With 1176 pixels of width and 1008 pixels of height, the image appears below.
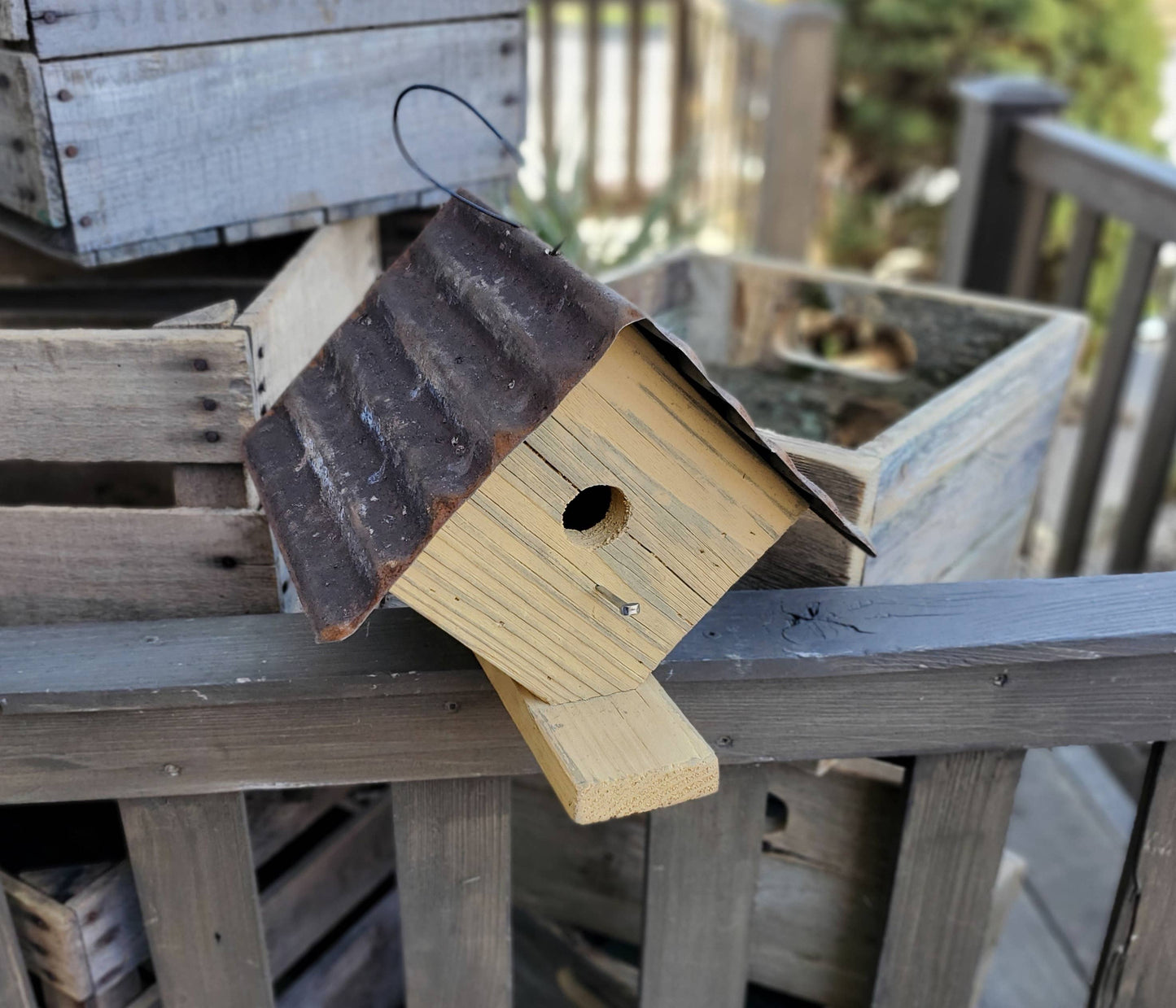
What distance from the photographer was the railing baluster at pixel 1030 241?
3051 millimetres

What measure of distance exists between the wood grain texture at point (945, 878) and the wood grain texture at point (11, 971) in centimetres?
91

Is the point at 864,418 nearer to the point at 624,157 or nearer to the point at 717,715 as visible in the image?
the point at 717,715

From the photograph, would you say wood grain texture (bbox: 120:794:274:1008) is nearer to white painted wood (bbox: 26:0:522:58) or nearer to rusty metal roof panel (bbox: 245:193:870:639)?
rusty metal roof panel (bbox: 245:193:870:639)

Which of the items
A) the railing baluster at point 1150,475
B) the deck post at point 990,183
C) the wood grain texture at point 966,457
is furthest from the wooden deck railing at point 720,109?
the wood grain texture at point 966,457

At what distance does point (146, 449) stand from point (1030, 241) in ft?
8.82

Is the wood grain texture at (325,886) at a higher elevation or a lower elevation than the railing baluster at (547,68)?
lower

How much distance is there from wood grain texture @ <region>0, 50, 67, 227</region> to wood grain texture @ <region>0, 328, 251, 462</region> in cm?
21

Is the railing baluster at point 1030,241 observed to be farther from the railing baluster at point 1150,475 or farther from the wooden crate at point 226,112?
the wooden crate at point 226,112

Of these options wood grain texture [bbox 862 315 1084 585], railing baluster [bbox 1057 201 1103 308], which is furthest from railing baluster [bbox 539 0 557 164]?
wood grain texture [bbox 862 315 1084 585]

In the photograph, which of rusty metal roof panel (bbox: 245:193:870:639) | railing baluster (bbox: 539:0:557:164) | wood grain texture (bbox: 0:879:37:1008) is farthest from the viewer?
railing baluster (bbox: 539:0:557:164)

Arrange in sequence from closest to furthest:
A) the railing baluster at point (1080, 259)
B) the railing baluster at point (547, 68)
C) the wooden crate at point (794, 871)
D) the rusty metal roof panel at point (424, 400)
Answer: the rusty metal roof panel at point (424, 400)
the wooden crate at point (794, 871)
the railing baluster at point (1080, 259)
the railing baluster at point (547, 68)

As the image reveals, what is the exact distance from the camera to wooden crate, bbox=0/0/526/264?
119 cm

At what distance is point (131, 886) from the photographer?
1.25 metres

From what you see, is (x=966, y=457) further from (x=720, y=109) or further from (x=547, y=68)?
(x=547, y=68)
